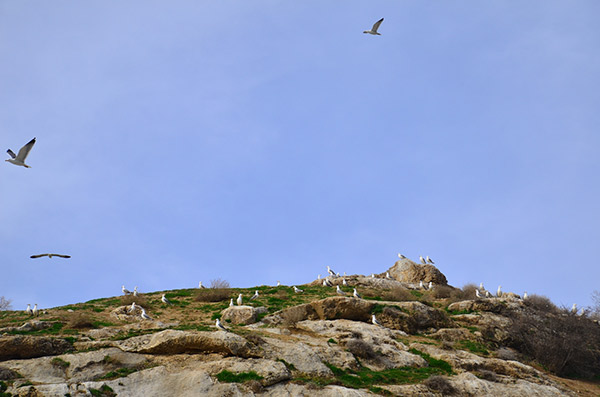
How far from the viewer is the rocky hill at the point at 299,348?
22281mm

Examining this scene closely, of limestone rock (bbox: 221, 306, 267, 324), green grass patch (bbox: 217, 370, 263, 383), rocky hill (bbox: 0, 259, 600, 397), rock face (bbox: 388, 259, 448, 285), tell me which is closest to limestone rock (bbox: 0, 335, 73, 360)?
rocky hill (bbox: 0, 259, 600, 397)

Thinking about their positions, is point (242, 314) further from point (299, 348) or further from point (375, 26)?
point (375, 26)

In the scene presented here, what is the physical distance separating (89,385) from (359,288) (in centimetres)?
2708

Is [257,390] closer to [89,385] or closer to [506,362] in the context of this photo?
[89,385]

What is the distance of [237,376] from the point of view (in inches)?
881

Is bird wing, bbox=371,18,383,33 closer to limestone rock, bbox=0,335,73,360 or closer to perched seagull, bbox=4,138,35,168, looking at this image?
perched seagull, bbox=4,138,35,168

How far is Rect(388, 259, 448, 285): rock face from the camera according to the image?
48781 millimetres

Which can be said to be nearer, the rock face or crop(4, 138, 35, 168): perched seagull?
crop(4, 138, 35, 168): perched seagull

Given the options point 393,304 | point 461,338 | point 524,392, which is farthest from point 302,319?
point 524,392

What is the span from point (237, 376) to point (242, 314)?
989 centimetres

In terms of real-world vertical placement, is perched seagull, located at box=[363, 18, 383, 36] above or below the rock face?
above

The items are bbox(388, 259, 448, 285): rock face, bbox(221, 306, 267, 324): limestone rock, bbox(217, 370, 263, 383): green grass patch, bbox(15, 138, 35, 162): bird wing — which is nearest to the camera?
bbox(217, 370, 263, 383): green grass patch

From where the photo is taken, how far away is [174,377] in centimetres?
2247

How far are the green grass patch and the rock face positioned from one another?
28.8 m
